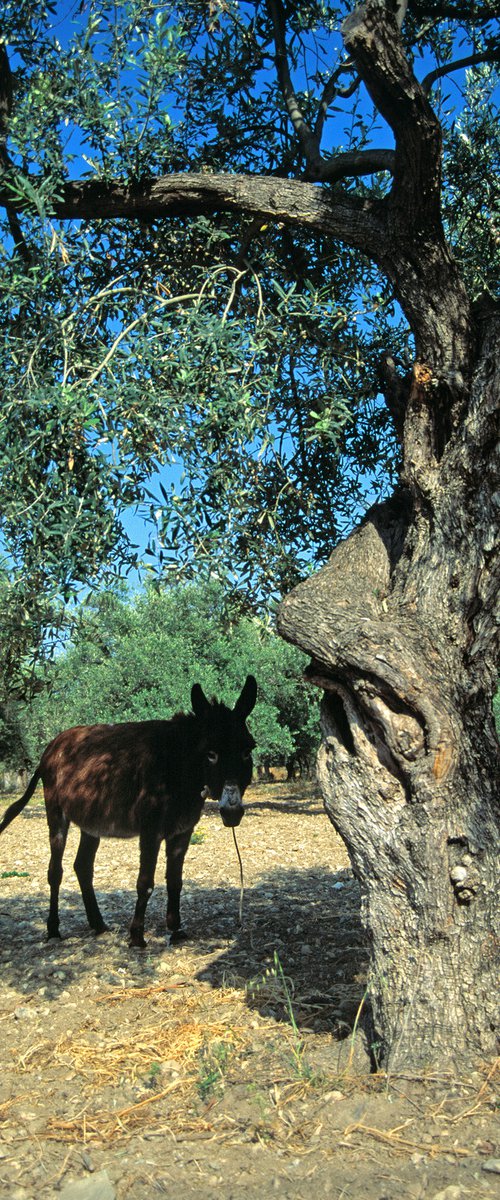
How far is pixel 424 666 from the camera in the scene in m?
5.59

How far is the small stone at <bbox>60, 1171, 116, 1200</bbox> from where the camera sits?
426 centimetres

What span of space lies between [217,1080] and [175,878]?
11.8 feet

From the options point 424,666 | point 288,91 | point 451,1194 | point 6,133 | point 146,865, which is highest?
point 288,91

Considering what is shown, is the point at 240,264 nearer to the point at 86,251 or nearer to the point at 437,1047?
the point at 86,251

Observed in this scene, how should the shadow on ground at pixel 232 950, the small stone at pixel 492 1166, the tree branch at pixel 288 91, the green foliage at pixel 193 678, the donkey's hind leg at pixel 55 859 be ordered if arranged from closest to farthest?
the small stone at pixel 492 1166, the shadow on ground at pixel 232 950, the tree branch at pixel 288 91, the donkey's hind leg at pixel 55 859, the green foliage at pixel 193 678

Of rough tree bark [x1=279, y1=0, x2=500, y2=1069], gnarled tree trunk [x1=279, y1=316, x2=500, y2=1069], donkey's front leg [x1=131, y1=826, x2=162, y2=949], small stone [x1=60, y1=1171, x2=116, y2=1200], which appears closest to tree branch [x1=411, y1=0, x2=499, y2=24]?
rough tree bark [x1=279, y1=0, x2=500, y2=1069]

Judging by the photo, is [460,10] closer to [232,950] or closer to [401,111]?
[401,111]

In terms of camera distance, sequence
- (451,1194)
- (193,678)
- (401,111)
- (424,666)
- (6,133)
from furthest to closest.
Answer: (193,678), (6,133), (401,111), (424,666), (451,1194)

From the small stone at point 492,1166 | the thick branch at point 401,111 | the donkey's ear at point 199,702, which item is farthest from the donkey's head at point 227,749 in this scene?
the thick branch at point 401,111

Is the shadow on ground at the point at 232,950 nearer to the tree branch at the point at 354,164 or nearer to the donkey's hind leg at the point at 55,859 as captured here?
the donkey's hind leg at the point at 55,859

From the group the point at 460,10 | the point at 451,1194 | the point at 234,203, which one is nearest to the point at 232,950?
the point at 451,1194

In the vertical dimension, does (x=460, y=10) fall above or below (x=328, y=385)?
above

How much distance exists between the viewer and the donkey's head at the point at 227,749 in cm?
765

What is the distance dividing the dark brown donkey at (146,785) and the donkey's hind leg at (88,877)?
0.03ft
